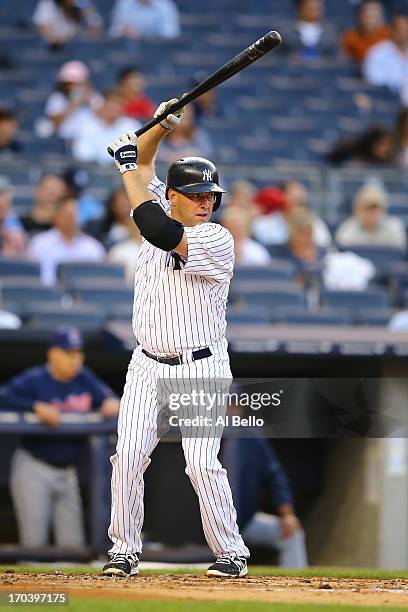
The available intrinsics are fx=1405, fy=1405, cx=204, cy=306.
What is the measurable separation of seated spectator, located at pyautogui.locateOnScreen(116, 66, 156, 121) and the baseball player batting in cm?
667

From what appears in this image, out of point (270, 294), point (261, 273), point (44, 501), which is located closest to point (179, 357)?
point (44, 501)

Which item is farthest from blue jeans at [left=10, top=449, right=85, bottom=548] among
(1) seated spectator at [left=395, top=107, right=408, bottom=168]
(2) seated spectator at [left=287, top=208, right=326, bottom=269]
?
(1) seated spectator at [left=395, top=107, right=408, bottom=168]

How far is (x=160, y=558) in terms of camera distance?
8414mm

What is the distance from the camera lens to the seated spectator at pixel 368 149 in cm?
1243

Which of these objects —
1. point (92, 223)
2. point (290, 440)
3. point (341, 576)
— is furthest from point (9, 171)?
point (341, 576)

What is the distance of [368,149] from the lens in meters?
12.5

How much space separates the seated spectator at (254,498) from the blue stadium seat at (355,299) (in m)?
1.86

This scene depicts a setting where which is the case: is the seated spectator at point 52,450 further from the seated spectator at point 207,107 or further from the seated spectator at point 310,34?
the seated spectator at point 310,34

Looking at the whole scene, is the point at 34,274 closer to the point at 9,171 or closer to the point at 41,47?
the point at 9,171

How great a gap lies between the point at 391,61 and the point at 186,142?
3467 millimetres

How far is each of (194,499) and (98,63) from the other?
543cm

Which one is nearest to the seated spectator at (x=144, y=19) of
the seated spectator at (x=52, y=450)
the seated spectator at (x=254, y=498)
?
the seated spectator at (x=52, y=450)

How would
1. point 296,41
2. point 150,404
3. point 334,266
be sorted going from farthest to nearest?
point 296,41
point 334,266
point 150,404

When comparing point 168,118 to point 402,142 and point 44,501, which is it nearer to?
point 44,501
